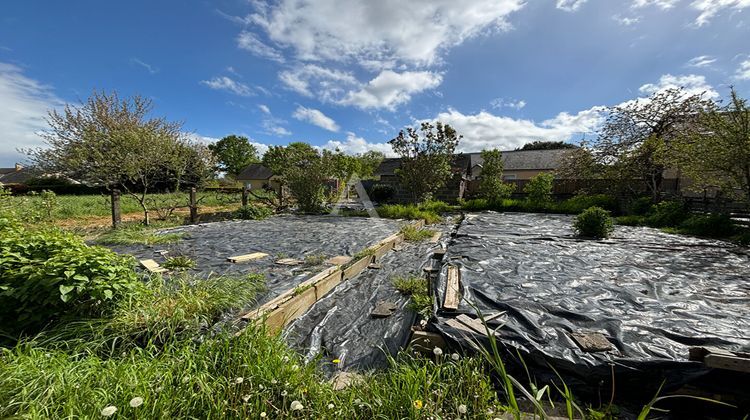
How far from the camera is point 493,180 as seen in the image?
12.9m

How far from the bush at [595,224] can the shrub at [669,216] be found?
12.2 feet

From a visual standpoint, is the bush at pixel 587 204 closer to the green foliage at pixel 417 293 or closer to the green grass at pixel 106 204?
the green foliage at pixel 417 293

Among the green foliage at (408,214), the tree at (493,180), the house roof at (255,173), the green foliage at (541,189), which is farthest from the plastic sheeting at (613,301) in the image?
the house roof at (255,173)

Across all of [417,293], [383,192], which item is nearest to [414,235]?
[417,293]

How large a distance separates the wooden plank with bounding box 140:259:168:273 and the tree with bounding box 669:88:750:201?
36.1 ft

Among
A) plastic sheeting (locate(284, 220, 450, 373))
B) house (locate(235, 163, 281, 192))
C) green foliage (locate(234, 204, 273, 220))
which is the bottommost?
plastic sheeting (locate(284, 220, 450, 373))

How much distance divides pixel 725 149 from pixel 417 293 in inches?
326

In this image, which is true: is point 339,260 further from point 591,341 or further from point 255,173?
point 255,173

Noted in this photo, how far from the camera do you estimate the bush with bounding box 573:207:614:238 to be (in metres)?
5.99

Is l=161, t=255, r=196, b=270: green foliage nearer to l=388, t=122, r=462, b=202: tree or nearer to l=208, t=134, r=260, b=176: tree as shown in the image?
l=388, t=122, r=462, b=202: tree

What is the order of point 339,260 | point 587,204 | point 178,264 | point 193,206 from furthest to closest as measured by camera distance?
point 587,204 → point 193,206 → point 339,260 → point 178,264

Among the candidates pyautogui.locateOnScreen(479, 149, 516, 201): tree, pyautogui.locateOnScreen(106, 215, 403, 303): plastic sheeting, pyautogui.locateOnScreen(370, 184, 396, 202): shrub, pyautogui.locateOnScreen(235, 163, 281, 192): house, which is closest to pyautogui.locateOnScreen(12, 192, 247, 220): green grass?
pyautogui.locateOnScreen(106, 215, 403, 303): plastic sheeting

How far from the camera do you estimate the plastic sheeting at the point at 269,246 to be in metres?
3.68

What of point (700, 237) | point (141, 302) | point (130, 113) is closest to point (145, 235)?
point (141, 302)
